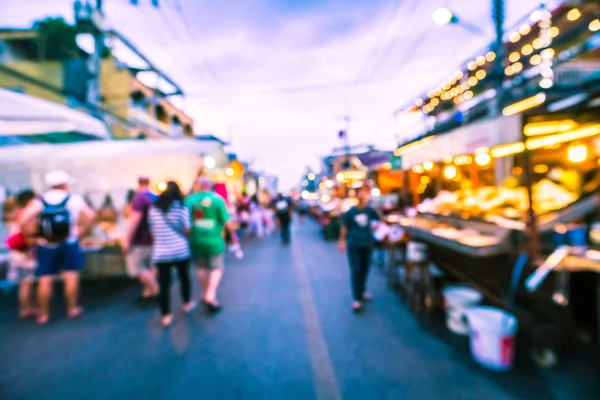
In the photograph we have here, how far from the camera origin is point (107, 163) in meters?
7.67

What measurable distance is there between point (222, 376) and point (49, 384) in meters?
1.60

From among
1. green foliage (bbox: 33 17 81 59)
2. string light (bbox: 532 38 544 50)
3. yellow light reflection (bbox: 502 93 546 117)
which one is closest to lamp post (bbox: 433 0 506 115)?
yellow light reflection (bbox: 502 93 546 117)

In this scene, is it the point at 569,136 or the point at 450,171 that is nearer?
the point at 569,136

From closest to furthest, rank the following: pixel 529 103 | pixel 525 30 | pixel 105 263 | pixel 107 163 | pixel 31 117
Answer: pixel 31 117 < pixel 529 103 < pixel 105 263 < pixel 107 163 < pixel 525 30

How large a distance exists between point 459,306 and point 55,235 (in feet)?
17.1

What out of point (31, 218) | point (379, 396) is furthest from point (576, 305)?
point (31, 218)

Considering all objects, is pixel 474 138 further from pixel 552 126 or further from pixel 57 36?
pixel 57 36

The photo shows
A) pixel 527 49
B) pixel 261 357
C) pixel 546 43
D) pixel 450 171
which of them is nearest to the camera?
pixel 261 357

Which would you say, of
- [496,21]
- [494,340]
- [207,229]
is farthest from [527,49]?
[207,229]

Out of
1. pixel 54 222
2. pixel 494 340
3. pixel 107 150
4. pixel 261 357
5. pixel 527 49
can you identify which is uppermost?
pixel 527 49

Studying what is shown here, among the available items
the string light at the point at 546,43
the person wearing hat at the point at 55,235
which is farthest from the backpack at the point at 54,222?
the string light at the point at 546,43

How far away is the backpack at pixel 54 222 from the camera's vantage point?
4.39 metres

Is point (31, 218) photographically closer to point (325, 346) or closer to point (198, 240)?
point (198, 240)

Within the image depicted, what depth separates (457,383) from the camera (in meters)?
2.94
